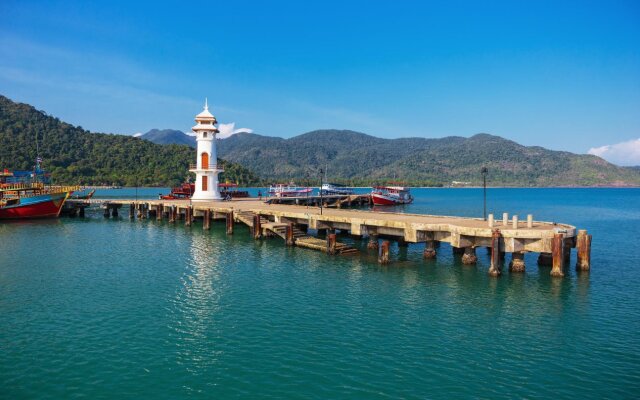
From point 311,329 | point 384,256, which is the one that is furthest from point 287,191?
point 311,329

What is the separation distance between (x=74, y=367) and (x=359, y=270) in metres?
18.0

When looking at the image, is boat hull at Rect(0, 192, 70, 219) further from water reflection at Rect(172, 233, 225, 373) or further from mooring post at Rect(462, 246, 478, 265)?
mooring post at Rect(462, 246, 478, 265)

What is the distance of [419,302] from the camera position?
72.2 feet

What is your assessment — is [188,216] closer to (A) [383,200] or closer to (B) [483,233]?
(B) [483,233]

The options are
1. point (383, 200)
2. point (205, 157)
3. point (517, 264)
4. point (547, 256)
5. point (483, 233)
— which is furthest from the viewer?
point (383, 200)

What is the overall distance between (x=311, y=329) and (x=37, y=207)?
56682 mm

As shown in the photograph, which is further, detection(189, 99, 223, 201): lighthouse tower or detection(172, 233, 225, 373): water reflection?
detection(189, 99, 223, 201): lighthouse tower

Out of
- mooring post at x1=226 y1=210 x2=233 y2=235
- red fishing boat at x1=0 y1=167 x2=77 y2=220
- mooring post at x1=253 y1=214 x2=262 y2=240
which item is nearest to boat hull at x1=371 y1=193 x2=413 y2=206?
mooring post at x1=226 y1=210 x2=233 y2=235

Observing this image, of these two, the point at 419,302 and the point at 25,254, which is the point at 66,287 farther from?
the point at 419,302

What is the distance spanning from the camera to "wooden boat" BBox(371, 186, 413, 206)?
97375 millimetres

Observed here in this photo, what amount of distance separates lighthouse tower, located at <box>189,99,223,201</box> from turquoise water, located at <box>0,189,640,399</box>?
30.8 metres

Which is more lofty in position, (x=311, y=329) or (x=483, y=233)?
(x=483, y=233)

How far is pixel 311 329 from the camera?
59.9ft

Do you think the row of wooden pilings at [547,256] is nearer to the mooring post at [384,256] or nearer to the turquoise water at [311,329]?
the mooring post at [384,256]
